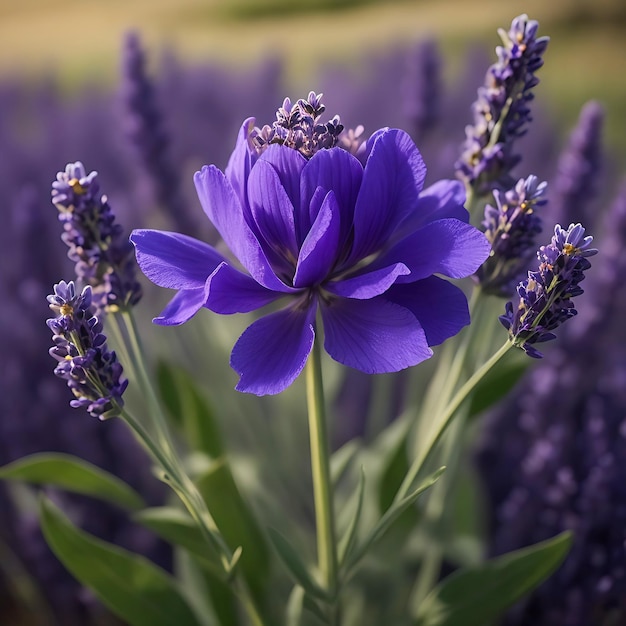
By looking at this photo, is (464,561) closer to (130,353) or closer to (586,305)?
(586,305)

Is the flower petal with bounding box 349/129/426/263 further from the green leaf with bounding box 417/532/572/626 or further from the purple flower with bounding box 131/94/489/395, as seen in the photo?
the green leaf with bounding box 417/532/572/626

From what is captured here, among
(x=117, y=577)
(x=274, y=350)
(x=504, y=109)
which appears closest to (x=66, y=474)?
(x=117, y=577)

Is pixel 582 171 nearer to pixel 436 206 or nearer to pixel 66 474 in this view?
pixel 436 206

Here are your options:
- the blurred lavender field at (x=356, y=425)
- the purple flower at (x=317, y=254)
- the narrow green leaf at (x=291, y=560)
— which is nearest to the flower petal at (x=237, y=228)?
the purple flower at (x=317, y=254)

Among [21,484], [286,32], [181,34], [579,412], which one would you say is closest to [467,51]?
[286,32]

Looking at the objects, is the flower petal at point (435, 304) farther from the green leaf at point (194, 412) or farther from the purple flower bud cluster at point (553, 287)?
the green leaf at point (194, 412)

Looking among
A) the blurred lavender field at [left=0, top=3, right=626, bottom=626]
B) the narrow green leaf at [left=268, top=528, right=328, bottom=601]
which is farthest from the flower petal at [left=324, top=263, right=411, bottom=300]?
the blurred lavender field at [left=0, top=3, right=626, bottom=626]
